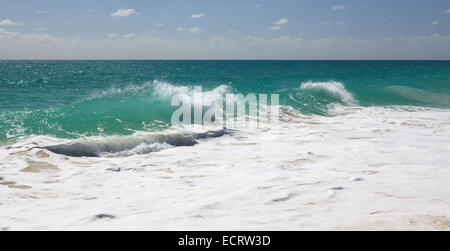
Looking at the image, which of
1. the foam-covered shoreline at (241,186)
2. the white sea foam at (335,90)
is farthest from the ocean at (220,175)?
the white sea foam at (335,90)

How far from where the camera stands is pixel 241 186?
5.09 meters

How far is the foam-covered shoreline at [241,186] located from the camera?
12.2 feet

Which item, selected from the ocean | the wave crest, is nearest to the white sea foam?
the ocean

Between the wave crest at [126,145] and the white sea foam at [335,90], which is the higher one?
the white sea foam at [335,90]

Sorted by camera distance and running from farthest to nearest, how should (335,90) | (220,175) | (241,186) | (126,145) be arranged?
(335,90), (126,145), (220,175), (241,186)

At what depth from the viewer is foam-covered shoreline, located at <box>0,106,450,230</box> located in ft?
12.2

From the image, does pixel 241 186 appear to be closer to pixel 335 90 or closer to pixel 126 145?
pixel 126 145

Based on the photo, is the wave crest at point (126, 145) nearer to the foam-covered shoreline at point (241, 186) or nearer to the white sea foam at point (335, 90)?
the foam-covered shoreline at point (241, 186)

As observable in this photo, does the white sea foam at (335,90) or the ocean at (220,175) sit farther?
the white sea foam at (335,90)

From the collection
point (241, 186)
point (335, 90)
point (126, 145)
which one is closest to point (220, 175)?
point (241, 186)

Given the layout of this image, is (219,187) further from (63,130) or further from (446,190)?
(63,130)

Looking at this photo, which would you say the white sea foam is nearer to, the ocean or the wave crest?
the ocean

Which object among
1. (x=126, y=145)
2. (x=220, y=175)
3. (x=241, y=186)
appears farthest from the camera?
(x=126, y=145)
